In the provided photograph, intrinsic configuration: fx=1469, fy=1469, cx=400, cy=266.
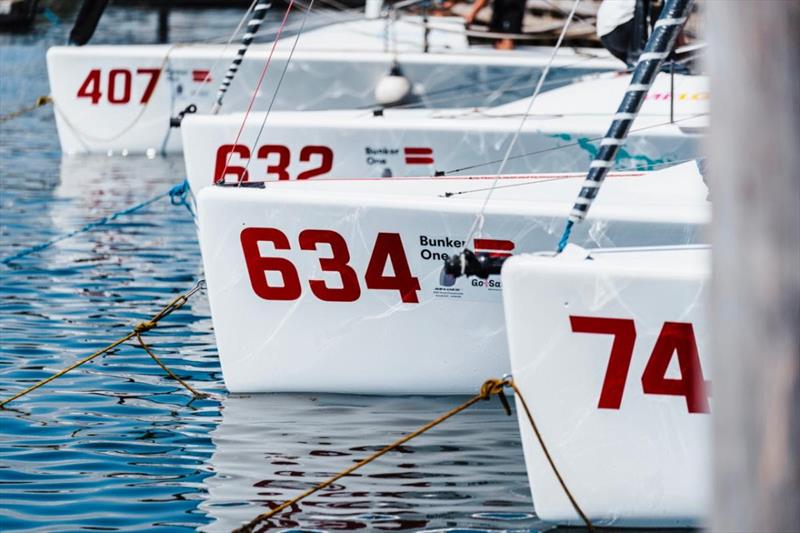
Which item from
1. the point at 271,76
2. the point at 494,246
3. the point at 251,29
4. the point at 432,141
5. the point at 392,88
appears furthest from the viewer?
the point at 271,76

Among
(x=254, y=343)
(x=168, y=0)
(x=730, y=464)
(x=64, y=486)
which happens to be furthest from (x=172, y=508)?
(x=168, y=0)

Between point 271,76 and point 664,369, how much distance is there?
8121 mm

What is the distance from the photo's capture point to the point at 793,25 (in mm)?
2119

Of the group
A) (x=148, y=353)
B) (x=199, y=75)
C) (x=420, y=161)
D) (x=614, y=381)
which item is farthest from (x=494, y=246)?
(x=199, y=75)

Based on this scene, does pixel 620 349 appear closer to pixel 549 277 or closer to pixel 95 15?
pixel 549 277

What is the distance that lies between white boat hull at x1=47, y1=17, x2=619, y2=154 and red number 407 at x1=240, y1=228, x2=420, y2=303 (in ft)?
19.8

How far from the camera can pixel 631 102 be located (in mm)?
4652

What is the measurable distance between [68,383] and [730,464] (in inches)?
175

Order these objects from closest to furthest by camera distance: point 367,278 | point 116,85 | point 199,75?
point 367,278 → point 199,75 → point 116,85

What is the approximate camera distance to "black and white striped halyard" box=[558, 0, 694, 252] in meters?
4.62

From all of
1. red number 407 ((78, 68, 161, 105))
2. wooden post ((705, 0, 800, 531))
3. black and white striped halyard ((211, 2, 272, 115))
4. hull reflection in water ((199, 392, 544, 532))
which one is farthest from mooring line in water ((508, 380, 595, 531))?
red number 407 ((78, 68, 161, 105))

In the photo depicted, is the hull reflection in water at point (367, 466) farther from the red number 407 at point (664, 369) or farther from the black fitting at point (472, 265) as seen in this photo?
the black fitting at point (472, 265)

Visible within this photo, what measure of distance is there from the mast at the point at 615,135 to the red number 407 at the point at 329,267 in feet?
3.54

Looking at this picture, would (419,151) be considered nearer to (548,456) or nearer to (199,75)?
(199,75)
